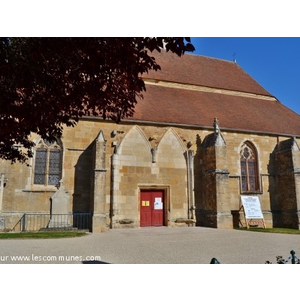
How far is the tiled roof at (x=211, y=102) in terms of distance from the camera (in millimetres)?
15836

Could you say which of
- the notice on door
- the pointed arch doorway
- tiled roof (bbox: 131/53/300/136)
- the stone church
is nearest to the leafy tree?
the stone church

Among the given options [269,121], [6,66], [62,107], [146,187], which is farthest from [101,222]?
[269,121]

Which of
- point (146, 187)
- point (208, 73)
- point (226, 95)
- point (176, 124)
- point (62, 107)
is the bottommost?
point (146, 187)

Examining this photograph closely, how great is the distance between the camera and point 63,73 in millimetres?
4434

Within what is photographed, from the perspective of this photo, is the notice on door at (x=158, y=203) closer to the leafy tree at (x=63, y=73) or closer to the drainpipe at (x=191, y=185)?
the drainpipe at (x=191, y=185)

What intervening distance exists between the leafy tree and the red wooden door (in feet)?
31.2

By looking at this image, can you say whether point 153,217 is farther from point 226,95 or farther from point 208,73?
point 208,73

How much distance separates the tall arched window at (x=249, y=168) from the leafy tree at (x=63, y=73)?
1243cm

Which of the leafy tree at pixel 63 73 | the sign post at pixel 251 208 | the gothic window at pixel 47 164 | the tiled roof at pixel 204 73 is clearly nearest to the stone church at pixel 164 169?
the gothic window at pixel 47 164

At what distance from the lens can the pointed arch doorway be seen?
14.2 metres

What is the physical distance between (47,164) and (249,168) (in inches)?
433

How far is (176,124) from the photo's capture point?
49.5 ft

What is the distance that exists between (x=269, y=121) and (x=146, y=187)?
30.0ft

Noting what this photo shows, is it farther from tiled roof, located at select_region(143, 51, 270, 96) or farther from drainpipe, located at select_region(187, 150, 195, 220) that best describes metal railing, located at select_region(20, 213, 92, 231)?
tiled roof, located at select_region(143, 51, 270, 96)
